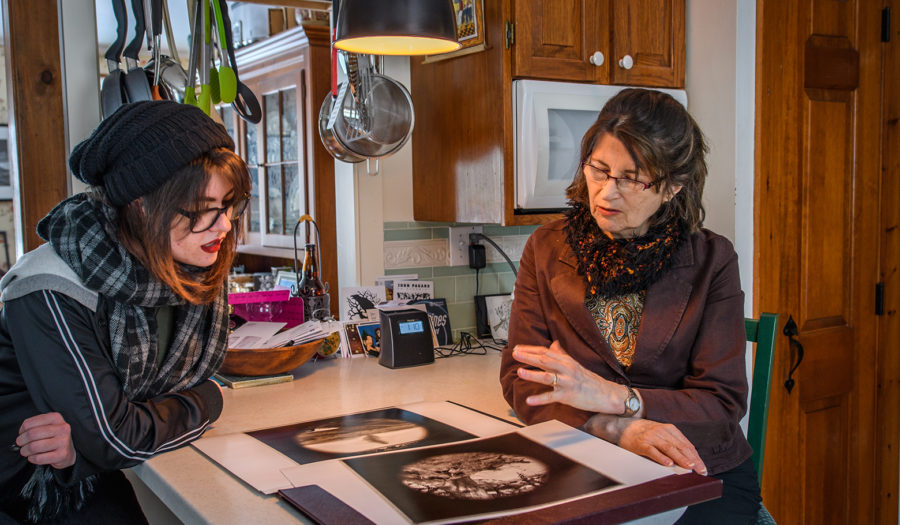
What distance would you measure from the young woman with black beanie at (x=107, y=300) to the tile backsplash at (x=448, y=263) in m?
1.03

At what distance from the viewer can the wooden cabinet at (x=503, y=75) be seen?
205 centimetres

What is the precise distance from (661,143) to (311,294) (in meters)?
1.15

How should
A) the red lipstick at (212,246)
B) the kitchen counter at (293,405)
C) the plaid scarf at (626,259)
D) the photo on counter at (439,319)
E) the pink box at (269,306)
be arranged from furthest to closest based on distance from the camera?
1. the photo on counter at (439,319)
2. the pink box at (269,306)
3. the plaid scarf at (626,259)
4. the red lipstick at (212,246)
5. the kitchen counter at (293,405)

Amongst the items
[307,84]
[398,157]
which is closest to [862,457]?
[398,157]

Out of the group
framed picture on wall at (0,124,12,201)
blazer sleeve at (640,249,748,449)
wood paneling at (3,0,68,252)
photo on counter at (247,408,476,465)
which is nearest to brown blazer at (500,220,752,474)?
blazer sleeve at (640,249,748,449)

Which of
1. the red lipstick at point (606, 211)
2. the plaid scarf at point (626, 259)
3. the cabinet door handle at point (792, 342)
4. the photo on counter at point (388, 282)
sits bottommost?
the cabinet door handle at point (792, 342)

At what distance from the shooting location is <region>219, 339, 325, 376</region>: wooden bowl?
1.87 m

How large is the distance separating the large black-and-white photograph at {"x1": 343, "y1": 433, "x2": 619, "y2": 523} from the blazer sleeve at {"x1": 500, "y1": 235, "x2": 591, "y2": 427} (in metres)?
0.27

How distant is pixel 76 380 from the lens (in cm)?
122

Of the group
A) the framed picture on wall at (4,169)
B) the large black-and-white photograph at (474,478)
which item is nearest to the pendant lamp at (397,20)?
the large black-and-white photograph at (474,478)

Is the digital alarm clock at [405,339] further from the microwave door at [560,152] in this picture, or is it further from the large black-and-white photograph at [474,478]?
the large black-and-white photograph at [474,478]

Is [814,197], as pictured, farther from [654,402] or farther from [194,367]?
[194,367]

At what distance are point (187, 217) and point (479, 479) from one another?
663 millimetres

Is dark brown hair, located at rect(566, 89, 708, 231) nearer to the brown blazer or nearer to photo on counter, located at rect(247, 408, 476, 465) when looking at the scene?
the brown blazer
